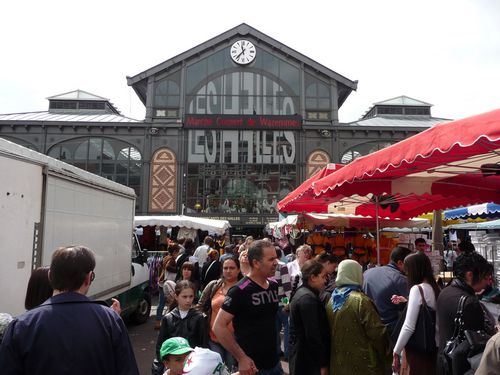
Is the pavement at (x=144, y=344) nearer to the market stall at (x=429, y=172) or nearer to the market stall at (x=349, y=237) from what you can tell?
the market stall at (x=429, y=172)

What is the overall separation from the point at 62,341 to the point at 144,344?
6.71 metres

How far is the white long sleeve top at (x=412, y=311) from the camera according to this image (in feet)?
12.2

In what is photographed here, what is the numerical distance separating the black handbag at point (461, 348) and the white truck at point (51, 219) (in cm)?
400

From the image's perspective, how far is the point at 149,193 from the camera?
28359mm

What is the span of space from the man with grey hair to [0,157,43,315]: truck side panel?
6.83 feet

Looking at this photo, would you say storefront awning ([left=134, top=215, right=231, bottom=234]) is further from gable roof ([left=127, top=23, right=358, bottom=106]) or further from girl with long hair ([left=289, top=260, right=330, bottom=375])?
gable roof ([left=127, top=23, right=358, bottom=106])

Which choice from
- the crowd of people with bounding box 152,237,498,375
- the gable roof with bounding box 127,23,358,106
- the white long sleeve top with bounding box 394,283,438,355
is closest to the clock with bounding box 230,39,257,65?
the gable roof with bounding box 127,23,358,106

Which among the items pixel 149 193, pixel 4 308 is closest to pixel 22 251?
pixel 4 308

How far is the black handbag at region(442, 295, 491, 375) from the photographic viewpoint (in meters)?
2.76

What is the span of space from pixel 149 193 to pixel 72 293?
87.8 feet

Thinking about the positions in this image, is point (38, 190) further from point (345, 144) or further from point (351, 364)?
point (345, 144)

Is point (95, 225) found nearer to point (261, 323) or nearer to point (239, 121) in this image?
point (261, 323)

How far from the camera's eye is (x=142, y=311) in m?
10.3

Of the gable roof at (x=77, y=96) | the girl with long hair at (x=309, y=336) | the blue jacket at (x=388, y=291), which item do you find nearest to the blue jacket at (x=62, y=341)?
the girl with long hair at (x=309, y=336)
